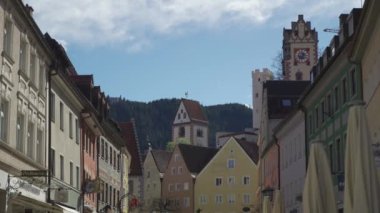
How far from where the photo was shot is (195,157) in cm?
11419

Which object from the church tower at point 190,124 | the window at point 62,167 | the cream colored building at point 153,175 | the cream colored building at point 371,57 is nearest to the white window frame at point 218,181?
the cream colored building at point 153,175

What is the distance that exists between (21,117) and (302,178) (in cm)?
2377

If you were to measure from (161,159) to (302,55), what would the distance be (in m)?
27.1

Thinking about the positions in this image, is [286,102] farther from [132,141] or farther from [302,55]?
[302,55]

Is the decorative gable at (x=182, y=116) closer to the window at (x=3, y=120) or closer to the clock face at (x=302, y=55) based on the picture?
the clock face at (x=302, y=55)

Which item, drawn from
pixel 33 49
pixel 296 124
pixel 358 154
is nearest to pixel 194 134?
pixel 296 124

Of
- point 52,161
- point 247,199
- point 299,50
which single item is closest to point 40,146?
point 52,161

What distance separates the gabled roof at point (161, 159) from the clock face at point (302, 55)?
25876 mm

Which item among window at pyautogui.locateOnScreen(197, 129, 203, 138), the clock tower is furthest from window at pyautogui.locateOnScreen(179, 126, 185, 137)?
the clock tower

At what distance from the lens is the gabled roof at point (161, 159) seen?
386 feet

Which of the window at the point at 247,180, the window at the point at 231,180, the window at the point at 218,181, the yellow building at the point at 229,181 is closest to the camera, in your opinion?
the yellow building at the point at 229,181

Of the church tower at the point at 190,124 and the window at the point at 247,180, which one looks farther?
the church tower at the point at 190,124

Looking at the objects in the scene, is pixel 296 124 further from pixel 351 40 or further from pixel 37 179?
pixel 37 179

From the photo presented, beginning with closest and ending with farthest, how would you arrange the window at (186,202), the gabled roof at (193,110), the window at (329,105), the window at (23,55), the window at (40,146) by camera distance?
1. the window at (23,55)
2. the window at (40,146)
3. the window at (329,105)
4. the window at (186,202)
5. the gabled roof at (193,110)
